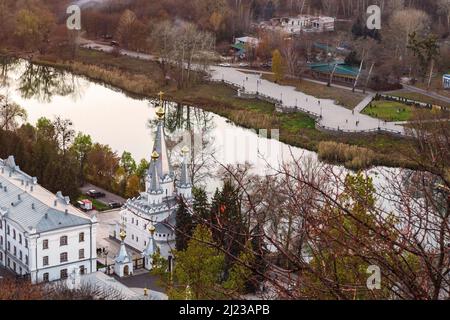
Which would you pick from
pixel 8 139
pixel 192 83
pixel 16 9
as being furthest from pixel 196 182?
pixel 16 9

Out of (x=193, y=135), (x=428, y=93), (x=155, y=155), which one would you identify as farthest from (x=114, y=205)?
(x=428, y=93)

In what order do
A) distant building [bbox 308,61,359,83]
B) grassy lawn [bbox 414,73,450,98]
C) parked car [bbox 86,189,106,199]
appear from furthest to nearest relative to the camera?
distant building [bbox 308,61,359,83], grassy lawn [bbox 414,73,450,98], parked car [bbox 86,189,106,199]

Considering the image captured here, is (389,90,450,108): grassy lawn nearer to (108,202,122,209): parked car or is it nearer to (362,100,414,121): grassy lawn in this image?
(362,100,414,121): grassy lawn

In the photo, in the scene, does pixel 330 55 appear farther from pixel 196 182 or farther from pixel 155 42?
pixel 196 182
